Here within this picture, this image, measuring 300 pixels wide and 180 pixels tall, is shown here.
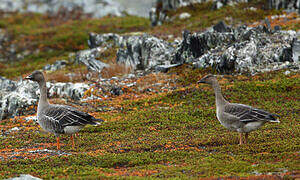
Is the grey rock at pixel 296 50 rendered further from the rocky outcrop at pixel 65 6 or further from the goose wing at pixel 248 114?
the rocky outcrop at pixel 65 6

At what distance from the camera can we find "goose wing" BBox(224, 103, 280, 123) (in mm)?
13570

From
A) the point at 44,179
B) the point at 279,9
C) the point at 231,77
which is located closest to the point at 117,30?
the point at 279,9

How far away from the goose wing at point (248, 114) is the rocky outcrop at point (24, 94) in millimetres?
15380

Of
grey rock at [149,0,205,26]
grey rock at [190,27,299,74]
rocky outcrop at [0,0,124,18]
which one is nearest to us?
grey rock at [190,27,299,74]

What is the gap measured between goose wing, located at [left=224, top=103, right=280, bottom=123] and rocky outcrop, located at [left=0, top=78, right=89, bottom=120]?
15.4 m

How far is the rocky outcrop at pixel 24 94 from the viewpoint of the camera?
25734 mm

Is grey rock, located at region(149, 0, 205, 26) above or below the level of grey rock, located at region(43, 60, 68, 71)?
above

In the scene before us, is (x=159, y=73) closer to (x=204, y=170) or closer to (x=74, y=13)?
(x=204, y=170)

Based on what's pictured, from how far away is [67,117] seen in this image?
15.3 m

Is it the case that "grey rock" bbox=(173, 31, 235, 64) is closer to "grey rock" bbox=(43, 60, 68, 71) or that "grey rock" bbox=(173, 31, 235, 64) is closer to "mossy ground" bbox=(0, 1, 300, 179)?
"mossy ground" bbox=(0, 1, 300, 179)

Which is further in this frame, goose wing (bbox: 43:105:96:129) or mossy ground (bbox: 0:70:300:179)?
goose wing (bbox: 43:105:96:129)

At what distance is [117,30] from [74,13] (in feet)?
68.2

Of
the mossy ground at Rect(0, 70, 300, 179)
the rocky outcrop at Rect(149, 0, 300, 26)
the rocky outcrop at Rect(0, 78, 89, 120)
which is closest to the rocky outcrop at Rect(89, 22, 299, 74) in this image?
the mossy ground at Rect(0, 70, 300, 179)

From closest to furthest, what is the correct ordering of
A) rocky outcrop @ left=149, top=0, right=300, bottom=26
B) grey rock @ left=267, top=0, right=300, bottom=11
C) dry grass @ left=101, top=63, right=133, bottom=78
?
dry grass @ left=101, top=63, right=133, bottom=78 < grey rock @ left=267, top=0, right=300, bottom=11 < rocky outcrop @ left=149, top=0, right=300, bottom=26
